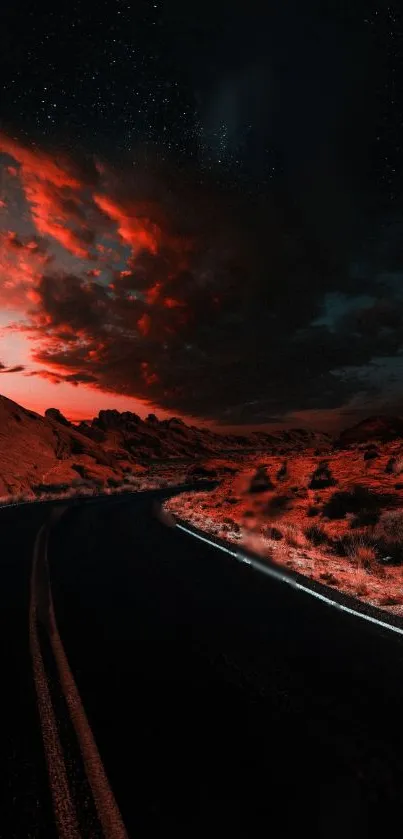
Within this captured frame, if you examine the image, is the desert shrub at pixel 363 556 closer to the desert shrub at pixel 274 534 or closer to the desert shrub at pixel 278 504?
the desert shrub at pixel 274 534

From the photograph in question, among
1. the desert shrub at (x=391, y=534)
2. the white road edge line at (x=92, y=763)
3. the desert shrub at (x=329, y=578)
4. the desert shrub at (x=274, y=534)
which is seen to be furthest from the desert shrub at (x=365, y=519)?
the white road edge line at (x=92, y=763)

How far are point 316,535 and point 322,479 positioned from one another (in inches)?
405

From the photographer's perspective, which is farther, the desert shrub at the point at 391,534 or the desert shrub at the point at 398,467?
the desert shrub at the point at 398,467

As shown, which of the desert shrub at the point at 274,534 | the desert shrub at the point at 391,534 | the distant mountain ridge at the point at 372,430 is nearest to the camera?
the desert shrub at the point at 391,534

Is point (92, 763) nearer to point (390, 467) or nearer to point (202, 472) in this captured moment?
point (390, 467)

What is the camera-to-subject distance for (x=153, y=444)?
152 metres

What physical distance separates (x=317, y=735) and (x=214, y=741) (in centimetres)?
76

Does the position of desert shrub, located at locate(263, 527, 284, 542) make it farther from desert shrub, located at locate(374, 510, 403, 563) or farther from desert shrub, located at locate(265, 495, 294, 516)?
desert shrub, located at locate(265, 495, 294, 516)

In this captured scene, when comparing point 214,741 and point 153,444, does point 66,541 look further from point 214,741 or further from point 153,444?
point 153,444

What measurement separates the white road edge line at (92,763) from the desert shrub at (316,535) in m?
10.5

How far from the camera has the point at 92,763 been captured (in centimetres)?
299

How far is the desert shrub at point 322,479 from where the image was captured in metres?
23.9

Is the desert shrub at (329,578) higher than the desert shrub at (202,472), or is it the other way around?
the desert shrub at (202,472)

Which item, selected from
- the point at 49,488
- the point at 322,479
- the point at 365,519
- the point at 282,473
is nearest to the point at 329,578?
the point at 365,519
